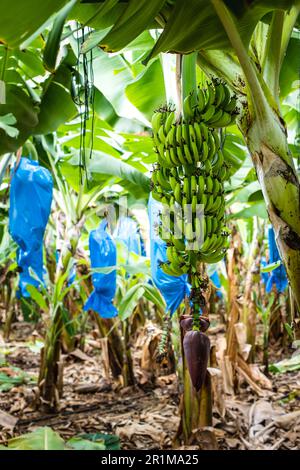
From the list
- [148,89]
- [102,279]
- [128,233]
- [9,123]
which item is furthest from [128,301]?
[9,123]

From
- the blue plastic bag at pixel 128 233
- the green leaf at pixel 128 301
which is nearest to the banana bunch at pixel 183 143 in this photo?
the green leaf at pixel 128 301

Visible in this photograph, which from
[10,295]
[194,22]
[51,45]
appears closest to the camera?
[51,45]

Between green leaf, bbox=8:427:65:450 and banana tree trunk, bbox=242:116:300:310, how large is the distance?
1035 millimetres

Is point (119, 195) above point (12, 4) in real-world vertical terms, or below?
above

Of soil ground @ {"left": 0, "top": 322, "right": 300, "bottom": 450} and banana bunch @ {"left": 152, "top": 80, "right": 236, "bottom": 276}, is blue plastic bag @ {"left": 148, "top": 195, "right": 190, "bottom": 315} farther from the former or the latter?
banana bunch @ {"left": 152, "top": 80, "right": 236, "bottom": 276}

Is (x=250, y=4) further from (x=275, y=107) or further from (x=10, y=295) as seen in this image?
(x=10, y=295)

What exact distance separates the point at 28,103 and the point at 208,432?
1540mm

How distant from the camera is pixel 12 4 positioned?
744mm

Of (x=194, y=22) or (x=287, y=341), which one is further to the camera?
(x=287, y=341)

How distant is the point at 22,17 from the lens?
759 millimetres

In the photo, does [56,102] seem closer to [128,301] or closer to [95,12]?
[95,12]

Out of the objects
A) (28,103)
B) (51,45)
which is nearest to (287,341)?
(28,103)

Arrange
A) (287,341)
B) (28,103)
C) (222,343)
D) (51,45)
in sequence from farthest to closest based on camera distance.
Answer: (287,341) → (222,343) → (28,103) → (51,45)

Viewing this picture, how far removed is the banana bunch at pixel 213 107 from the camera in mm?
1023
